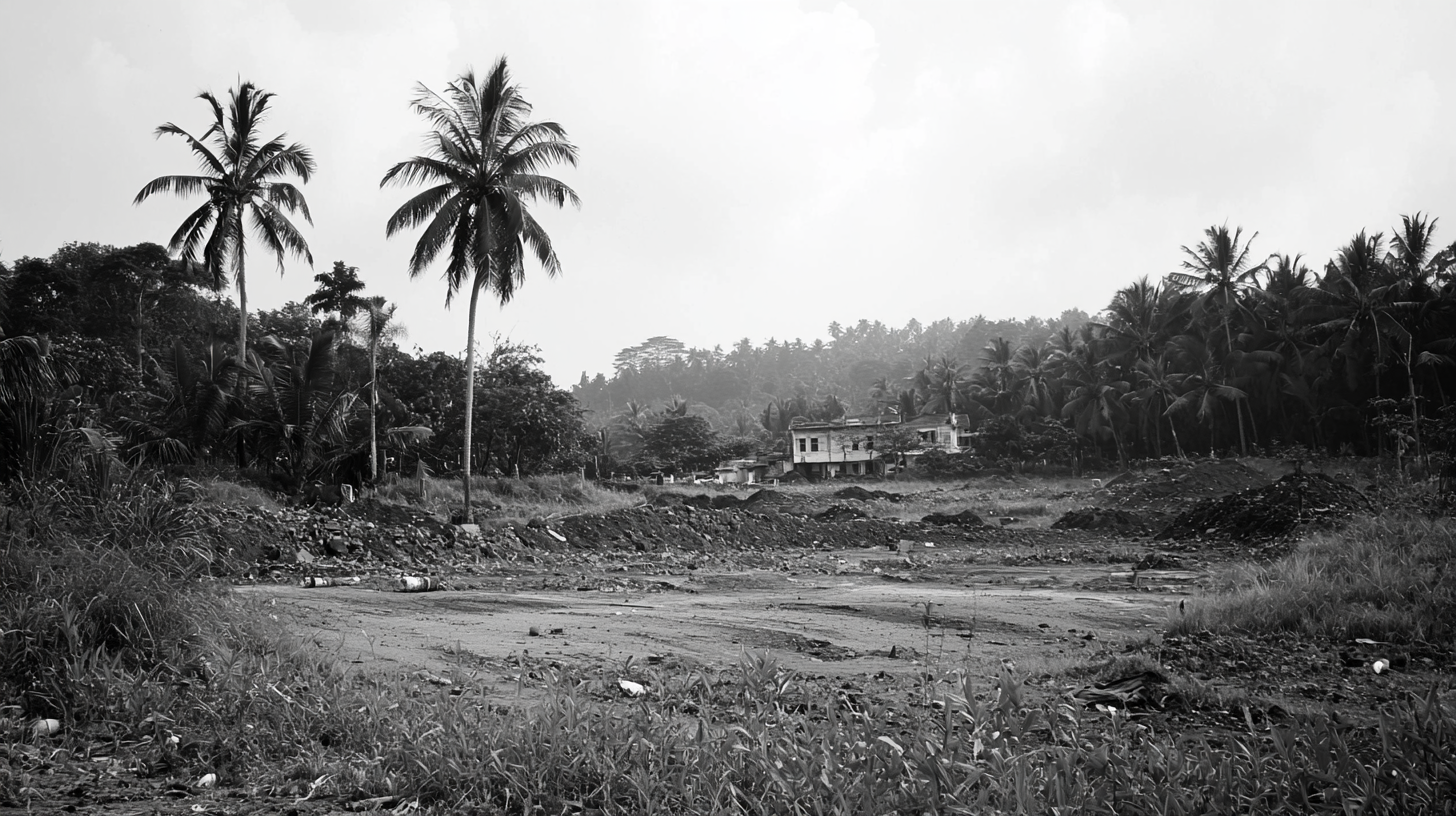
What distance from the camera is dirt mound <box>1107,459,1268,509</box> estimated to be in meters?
30.5

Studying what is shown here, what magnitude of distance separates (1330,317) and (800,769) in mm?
49464

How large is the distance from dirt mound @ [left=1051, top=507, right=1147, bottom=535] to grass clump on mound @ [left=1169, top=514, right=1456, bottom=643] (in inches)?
560

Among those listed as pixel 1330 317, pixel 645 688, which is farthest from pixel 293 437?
pixel 1330 317

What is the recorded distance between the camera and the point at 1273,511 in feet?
61.6

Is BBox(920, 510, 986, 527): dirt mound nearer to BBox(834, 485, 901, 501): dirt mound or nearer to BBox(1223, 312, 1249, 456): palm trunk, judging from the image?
BBox(834, 485, 901, 501): dirt mound

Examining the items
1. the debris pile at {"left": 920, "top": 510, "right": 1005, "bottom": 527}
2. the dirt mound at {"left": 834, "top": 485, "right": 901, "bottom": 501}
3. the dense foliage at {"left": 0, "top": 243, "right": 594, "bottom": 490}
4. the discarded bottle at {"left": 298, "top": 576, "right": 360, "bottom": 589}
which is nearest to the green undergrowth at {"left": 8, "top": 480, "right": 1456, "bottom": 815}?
the dense foliage at {"left": 0, "top": 243, "right": 594, "bottom": 490}

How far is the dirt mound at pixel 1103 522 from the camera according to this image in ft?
76.5

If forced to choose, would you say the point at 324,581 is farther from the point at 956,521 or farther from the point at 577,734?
the point at 956,521

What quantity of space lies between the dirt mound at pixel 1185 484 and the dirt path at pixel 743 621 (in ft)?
60.6

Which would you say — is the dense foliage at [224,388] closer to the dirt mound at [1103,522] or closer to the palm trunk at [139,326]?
the palm trunk at [139,326]

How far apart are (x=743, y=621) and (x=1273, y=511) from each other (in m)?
14.7

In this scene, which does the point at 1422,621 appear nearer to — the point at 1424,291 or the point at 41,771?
the point at 41,771

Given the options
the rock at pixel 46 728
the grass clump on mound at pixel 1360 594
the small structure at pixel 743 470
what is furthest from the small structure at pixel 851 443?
the rock at pixel 46 728

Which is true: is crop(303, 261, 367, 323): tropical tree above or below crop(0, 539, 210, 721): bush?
above
